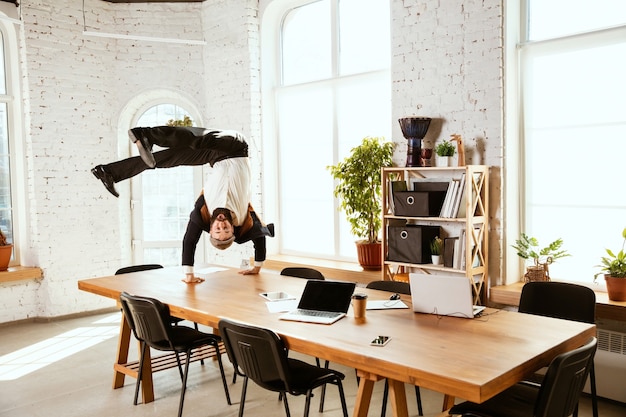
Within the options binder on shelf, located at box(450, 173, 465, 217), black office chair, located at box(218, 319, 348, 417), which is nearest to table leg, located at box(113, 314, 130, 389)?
black office chair, located at box(218, 319, 348, 417)

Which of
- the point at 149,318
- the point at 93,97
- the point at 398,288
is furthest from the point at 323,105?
the point at 149,318

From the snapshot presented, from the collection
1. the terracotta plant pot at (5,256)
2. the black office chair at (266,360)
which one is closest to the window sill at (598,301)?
the black office chair at (266,360)

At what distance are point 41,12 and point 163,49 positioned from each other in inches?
57.3

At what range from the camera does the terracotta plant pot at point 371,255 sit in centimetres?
622

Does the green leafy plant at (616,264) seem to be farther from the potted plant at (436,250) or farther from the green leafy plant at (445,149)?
→ the green leafy plant at (445,149)

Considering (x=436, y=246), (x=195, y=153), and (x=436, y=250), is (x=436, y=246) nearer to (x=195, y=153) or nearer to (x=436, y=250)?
(x=436, y=250)

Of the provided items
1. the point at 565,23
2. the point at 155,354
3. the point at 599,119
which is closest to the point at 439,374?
the point at 599,119

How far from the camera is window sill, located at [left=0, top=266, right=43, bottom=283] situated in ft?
23.1

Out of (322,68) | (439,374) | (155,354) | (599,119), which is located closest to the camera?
(439,374)

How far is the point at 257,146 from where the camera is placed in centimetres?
756

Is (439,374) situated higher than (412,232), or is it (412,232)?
(412,232)

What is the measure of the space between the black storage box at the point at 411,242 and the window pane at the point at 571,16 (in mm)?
1880

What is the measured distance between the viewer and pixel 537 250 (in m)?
5.22

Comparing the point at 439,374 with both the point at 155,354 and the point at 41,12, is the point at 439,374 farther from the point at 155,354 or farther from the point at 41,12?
the point at 41,12
